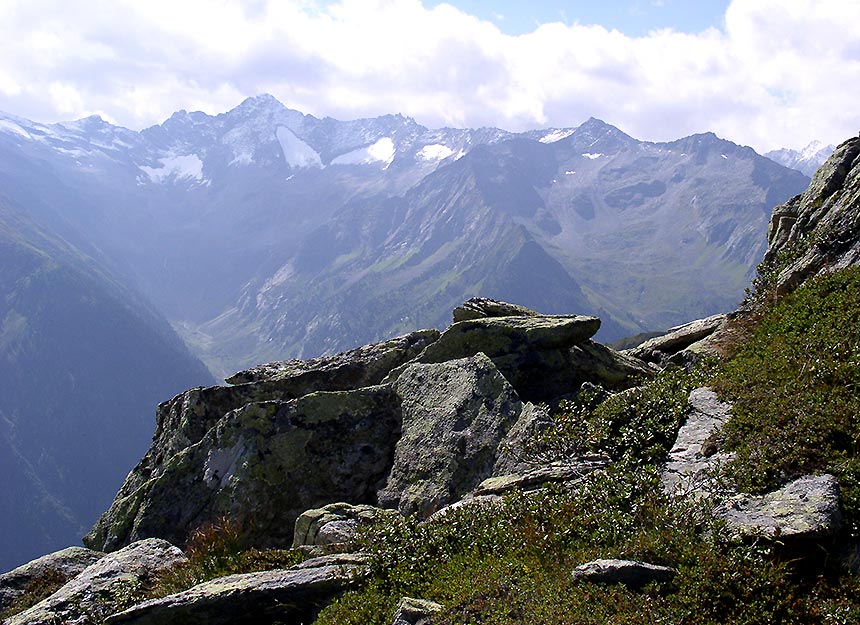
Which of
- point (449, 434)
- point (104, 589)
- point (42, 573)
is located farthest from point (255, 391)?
point (104, 589)

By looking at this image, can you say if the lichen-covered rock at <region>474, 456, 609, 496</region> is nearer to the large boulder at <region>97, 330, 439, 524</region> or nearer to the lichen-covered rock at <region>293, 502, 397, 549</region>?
the lichen-covered rock at <region>293, 502, 397, 549</region>

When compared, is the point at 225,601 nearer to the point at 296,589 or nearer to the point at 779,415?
the point at 296,589

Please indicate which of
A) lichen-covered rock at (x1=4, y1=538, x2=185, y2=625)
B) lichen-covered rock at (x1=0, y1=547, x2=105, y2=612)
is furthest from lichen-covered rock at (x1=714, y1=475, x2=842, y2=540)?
lichen-covered rock at (x1=0, y1=547, x2=105, y2=612)

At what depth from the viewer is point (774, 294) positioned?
→ 21.2 m

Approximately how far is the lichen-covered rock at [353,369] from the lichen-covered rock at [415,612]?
14956mm

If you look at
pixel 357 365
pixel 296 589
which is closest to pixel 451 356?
pixel 357 365

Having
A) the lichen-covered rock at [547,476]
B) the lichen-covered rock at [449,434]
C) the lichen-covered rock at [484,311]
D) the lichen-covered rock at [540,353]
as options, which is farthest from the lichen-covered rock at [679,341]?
the lichen-covered rock at [547,476]

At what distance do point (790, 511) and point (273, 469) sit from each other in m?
13.9

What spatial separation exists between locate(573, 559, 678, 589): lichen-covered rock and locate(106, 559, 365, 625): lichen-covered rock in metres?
4.13

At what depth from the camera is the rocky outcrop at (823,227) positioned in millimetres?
21094

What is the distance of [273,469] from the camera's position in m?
19.7

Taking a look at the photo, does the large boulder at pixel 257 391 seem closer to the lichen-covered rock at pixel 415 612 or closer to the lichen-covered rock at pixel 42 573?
the lichen-covered rock at pixel 42 573

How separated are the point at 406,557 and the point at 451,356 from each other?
11.6 metres

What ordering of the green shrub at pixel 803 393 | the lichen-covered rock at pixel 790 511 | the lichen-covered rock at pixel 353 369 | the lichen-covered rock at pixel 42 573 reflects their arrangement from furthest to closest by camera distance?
the lichen-covered rock at pixel 353 369 → the lichen-covered rock at pixel 42 573 → the green shrub at pixel 803 393 → the lichen-covered rock at pixel 790 511
